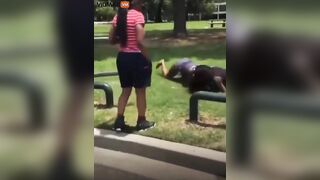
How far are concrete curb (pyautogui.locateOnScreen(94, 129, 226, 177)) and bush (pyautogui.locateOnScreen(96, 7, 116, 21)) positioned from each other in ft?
1.99

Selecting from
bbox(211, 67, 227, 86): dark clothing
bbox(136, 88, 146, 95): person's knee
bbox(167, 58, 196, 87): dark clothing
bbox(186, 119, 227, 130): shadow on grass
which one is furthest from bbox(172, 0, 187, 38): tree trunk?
bbox(186, 119, 227, 130): shadow on grass

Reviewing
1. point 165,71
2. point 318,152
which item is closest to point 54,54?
point 165,71

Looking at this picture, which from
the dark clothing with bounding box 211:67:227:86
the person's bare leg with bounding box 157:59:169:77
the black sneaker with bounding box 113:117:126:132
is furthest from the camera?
the black sneaker with bounding box 113:117:126:132

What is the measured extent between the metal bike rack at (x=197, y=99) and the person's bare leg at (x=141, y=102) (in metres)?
0.25

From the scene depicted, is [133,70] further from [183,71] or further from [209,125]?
[209,125]

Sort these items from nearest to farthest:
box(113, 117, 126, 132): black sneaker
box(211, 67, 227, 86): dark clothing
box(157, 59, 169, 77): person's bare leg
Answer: box(211, 67, 227, 86): dark clothing → box(157, 59, 169, 77): person's bare leg → box(113, 117, 126, 132): black sneaker

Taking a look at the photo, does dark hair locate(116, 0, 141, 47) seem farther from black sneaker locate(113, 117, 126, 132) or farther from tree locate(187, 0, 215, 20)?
black sneaker locate(113, 117, 126, 132)

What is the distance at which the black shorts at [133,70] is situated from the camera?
2777 mm

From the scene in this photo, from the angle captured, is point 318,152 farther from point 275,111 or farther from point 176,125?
point 176,125

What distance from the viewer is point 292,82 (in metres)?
2.49

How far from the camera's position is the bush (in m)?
2.75

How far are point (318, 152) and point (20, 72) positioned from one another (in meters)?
1.62

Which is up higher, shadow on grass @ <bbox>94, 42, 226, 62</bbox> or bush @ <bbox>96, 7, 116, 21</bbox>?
bush @ <bbox>96, 7, 116, 21</bbox>

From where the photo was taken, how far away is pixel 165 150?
2738mm
